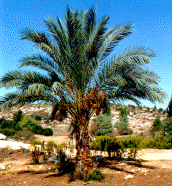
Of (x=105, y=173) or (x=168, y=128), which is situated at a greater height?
(x=168, y=128)

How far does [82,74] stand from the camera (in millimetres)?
8078

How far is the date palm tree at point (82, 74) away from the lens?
7762mm

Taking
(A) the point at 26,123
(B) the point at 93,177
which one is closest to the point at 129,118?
(A) the point at 26,123

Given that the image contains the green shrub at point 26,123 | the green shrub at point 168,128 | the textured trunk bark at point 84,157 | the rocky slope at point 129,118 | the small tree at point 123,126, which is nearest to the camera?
the textured trunk bark at point 84,157

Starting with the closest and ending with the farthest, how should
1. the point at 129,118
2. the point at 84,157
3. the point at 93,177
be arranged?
1. the point at 93,177
2. the point at 84,157
3. the point at 129,118

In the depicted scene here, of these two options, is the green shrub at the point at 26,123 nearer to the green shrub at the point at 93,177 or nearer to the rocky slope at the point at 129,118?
the rocky slope at the point at 129,118

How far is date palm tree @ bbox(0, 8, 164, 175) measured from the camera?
776 cm

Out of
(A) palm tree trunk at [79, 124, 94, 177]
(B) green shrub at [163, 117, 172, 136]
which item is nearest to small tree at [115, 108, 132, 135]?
(B) green shrub at [163, 117, 172, 136]

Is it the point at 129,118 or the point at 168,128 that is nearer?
the point at 168,128

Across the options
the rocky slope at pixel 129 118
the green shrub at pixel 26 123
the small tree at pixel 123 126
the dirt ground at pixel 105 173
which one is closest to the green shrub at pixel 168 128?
the small tree at pixel 123 126

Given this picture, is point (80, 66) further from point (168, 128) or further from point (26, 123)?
point (26, 123)

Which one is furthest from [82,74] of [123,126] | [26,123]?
[123,126]

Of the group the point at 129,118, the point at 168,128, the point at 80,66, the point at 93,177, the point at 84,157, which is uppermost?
the point at 129,118

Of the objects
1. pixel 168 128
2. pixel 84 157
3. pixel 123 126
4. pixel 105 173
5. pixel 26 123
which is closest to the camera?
pixel 84 157
